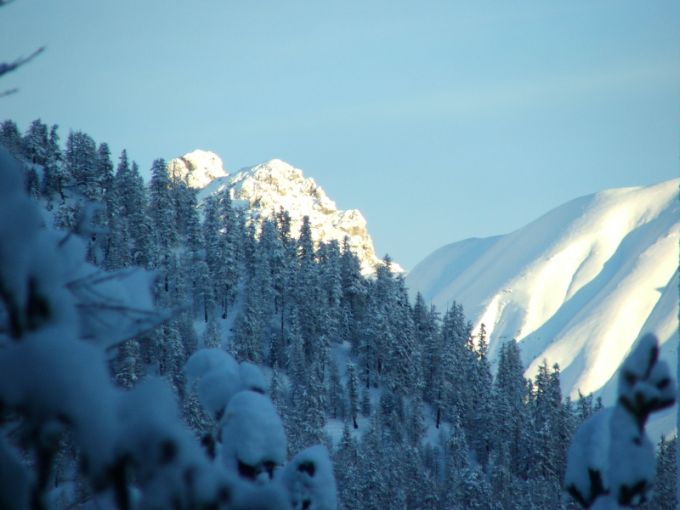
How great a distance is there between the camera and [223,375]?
602 centimetres

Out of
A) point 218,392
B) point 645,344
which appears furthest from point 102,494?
point 218,392

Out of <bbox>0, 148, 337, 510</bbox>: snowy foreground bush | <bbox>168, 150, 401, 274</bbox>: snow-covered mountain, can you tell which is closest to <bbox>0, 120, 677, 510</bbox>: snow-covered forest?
<bbox>0, 148, 337, 510</bbox>: snowy foreground bush

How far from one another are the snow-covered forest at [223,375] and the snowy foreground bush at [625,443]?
0.12 ft

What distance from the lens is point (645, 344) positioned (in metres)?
4.03

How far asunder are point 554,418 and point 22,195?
79.9 metres

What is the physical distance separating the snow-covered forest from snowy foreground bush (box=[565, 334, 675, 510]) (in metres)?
0.04

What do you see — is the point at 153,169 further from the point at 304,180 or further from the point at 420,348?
the point at 304,180

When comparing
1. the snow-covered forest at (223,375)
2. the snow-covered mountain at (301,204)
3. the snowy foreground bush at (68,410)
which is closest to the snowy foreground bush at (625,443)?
the snow-covered forest at (223,375)

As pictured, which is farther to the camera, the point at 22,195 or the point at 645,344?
the point at 645,344

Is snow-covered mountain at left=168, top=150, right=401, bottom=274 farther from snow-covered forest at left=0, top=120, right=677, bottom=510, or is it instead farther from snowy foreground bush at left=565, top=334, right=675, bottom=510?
snowy foreground bush at left=565, top=334, right=675, bottom=510

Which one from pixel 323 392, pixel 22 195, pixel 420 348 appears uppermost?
pixel 420 348

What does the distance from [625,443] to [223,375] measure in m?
2.97

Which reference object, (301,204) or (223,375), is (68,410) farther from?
(301,204)


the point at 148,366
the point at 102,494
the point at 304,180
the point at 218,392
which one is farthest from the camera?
the point at 304,180
